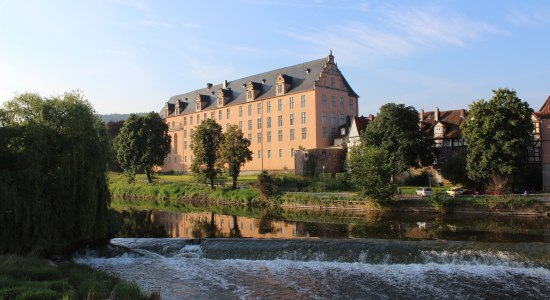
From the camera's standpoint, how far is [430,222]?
31.8 metres

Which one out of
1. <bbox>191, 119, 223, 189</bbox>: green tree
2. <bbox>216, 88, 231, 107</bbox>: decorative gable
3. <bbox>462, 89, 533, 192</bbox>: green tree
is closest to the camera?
<bbox>462, 89, 533, 192</bbox>: green tree

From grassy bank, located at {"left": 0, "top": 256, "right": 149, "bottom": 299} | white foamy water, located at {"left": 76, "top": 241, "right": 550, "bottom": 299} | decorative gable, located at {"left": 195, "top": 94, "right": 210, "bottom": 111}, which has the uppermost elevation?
decorative gable, located at {"left": 195, "top": 94, "right": 210, "bottom": 111}

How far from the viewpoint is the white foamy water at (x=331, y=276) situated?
14430mm

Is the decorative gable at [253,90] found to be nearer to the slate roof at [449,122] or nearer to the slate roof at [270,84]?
the slate roof at [270,84]

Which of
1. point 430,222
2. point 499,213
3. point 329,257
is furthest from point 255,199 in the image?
point 329,257

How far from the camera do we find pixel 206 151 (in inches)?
2021

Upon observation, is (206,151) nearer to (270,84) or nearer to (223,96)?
(270,84)

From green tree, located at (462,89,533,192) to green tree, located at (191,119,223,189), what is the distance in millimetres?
26830

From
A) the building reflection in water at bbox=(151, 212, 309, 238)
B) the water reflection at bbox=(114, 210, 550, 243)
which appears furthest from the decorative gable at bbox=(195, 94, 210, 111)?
the water reflection at bbox=(114, 210, 550, 243)

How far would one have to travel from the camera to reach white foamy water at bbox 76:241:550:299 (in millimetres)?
14430

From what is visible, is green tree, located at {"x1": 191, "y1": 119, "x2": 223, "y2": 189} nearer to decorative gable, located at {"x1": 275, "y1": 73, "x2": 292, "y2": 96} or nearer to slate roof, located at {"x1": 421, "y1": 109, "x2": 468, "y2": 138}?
decorative gable, located at {"x1": 275, "y1": 73, "x2": 292, "y2": 96}

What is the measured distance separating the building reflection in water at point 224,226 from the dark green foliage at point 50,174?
8918mm

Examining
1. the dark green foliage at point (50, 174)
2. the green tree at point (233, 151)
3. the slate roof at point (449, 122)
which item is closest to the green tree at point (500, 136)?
the slate roof at point (449, 122)

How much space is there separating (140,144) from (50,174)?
43451 mm
